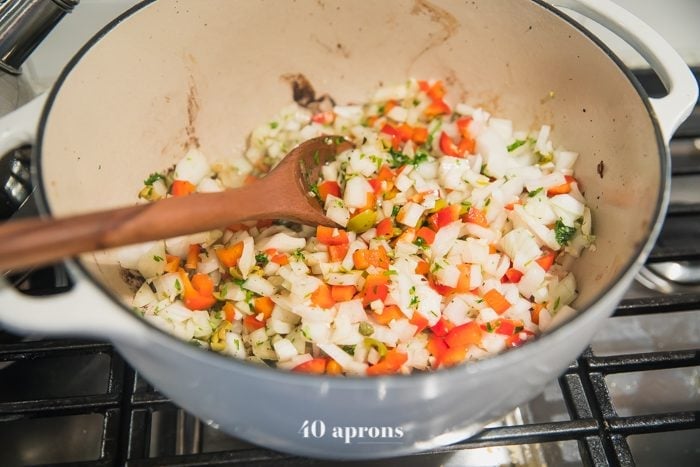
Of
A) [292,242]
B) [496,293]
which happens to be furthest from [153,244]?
[496,293]

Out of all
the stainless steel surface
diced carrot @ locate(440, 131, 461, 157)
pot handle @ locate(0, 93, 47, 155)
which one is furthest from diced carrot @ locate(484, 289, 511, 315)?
the stainless steel surface

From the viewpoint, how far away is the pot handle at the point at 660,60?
2.83 feet

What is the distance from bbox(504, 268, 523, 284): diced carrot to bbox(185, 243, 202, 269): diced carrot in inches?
20.9

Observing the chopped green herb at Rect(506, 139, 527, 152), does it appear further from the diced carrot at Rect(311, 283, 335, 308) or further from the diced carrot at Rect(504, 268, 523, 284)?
the diced carrot at Rect(311, 283, 335, 308)

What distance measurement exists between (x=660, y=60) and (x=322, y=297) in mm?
609

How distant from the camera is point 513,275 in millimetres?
1059

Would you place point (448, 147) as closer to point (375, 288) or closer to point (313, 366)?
point (375, 288)

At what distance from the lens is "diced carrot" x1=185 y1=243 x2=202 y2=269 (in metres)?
1.10

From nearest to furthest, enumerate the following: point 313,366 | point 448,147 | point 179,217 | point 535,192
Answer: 1. point 179,217
2. point 313,366
3. point 535,192
4. point 448,147

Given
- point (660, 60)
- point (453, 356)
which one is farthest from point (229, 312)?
point (660, 60)

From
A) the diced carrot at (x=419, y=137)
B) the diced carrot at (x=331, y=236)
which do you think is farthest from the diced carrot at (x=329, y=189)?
the diced carrot at (x=419, y=137)

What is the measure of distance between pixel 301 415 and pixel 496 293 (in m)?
0.44

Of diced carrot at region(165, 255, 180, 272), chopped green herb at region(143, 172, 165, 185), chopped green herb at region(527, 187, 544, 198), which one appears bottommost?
diced carrot at region(165, 255, 180, 272)

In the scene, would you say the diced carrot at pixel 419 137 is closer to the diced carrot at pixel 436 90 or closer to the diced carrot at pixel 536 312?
the diced carrot at pixel 436 90
